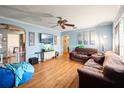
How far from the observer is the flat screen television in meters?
6.58

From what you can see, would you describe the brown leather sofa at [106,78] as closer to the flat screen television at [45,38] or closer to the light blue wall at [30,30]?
the light blue wall at [30,30]

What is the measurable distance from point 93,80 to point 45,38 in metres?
5.23

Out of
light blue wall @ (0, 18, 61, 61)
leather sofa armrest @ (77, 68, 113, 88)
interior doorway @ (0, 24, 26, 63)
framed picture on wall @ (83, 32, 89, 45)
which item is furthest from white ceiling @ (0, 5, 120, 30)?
framed picture on wall @ (83, 32, 89, 45)

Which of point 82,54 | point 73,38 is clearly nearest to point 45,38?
point 82,54

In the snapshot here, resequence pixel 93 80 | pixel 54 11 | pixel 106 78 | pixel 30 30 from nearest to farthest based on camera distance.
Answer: pixel 106 78, pixel 93 80, pixel 54 11, pixel 30 30

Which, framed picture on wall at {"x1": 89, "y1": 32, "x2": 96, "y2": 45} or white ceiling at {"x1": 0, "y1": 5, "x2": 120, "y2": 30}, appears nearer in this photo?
white ceiling at {"x1": 0, "y1": 5, "x2": 120, "y2": 30}

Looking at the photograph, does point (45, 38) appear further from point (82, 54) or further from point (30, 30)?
point (82, 54)

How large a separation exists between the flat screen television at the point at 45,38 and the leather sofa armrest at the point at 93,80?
4650 mm

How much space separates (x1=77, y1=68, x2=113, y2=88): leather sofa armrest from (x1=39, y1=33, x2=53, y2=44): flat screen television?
4.65 m

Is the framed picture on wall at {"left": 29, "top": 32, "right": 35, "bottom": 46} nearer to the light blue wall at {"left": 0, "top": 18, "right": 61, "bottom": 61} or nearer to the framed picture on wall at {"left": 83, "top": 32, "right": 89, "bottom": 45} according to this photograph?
the light blue wall at {"left": 0, "top": 18, "right": 61, "bottom": 61}

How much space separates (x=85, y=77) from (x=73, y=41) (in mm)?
6979

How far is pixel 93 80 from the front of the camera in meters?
2.17
